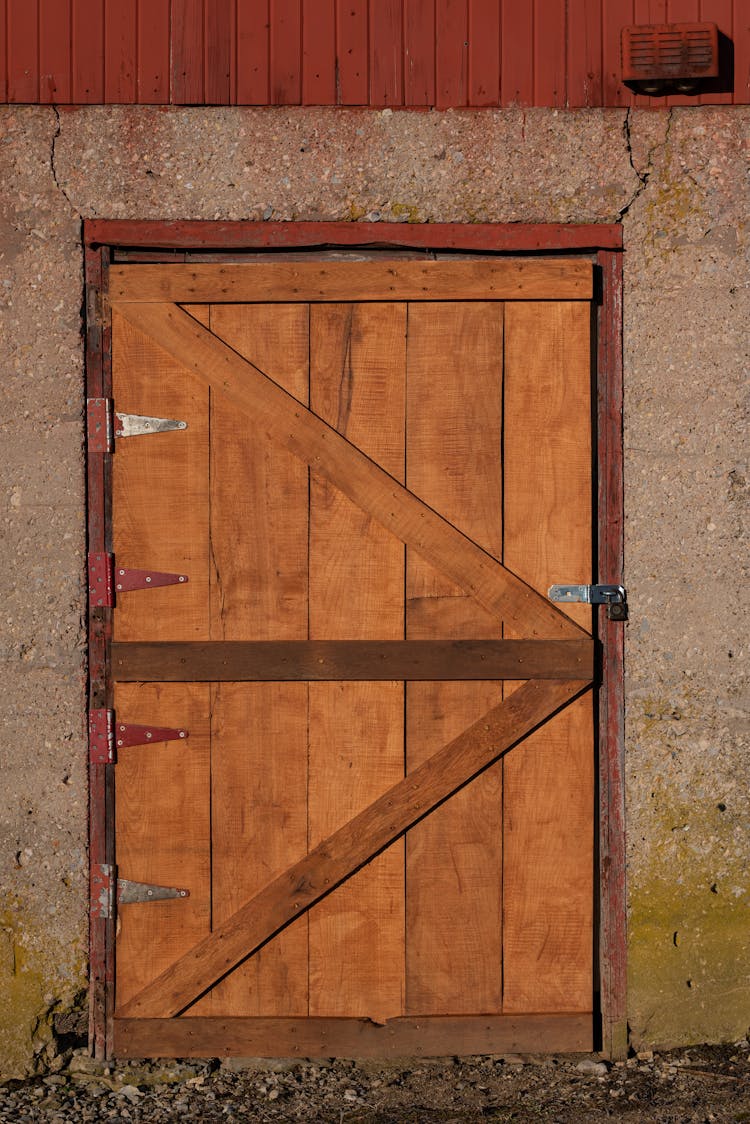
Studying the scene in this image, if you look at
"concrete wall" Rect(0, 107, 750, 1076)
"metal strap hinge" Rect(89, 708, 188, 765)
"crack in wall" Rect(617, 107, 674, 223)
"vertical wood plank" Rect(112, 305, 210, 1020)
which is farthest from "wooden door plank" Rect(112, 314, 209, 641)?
"crack in wall" Rect(617, 107, 674, 223)

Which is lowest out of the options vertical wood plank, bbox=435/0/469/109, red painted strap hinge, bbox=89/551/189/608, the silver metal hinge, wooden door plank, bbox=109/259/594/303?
the silver metal hinge

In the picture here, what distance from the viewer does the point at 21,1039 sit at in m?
3.42

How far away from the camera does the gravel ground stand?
3.20 meters

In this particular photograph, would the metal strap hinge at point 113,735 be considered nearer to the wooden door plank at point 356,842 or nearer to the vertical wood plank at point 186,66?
the wooden door plank at point 356,842

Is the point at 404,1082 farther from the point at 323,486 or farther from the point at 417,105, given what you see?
the point at 417,105

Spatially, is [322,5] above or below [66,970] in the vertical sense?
above

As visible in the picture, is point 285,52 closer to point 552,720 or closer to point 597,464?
point 597,464

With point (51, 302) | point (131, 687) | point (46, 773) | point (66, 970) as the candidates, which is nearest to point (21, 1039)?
point (66, 970)

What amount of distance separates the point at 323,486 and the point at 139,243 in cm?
99

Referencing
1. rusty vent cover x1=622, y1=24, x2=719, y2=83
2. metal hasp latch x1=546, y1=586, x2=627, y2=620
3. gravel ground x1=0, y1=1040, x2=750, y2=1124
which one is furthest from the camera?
metal hasp latch x1=546, y1=586, x2=627, y2=620

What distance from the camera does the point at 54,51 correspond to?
3389 mm

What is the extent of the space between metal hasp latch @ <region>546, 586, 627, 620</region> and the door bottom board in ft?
4.53

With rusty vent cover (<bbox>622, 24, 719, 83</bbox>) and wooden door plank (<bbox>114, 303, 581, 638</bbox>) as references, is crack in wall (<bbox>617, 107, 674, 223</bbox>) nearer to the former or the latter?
rusty vent cover (<bbox>622, 24, 719, 83</bbox>)

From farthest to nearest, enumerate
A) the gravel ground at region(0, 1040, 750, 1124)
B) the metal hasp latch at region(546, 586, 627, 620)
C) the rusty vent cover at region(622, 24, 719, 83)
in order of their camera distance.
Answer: the metal hasp latch at region(546, 586, 627, 620), the rusty vent cover at region(622, 24, 719, 83), the gravel ground at region(0, 1040, 750, 1124)
